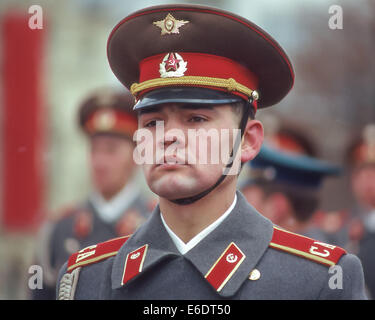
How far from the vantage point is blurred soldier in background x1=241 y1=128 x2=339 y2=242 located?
18.2 ft

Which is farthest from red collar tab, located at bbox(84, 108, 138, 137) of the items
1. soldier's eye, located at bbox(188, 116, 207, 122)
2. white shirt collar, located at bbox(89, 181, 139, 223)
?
soldier's eye, located at bbox(188, 116, 207, 122)

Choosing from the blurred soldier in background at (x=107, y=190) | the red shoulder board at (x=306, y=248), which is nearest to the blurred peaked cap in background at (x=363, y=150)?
the blurred soldier in background at (x=107, y=190)

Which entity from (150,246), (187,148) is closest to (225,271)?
(150,246)

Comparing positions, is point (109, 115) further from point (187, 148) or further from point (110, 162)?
point (187, 148)

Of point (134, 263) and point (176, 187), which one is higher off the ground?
point (176, 187)

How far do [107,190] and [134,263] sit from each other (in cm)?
354

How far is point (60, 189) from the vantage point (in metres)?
16.9

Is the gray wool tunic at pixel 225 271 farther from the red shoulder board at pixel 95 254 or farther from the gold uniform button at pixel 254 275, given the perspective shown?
the red shoulder board at pixel 95 254

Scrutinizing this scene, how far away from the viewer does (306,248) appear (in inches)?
115

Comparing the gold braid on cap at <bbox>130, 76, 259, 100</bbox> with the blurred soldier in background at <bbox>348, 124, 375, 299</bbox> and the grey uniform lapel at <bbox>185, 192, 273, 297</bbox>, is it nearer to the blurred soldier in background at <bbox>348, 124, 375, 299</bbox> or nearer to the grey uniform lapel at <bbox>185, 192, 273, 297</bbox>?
the grey uniform lapel at <bbox>185, 192, 273, 297</bbox>

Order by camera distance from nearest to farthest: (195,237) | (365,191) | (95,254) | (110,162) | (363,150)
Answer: (195,237) < (95,254) < (110,162) < (365,191) < (363,150)

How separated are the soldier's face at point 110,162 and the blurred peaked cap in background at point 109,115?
0.09m

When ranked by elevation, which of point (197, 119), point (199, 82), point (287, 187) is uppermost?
point (199, 82)
